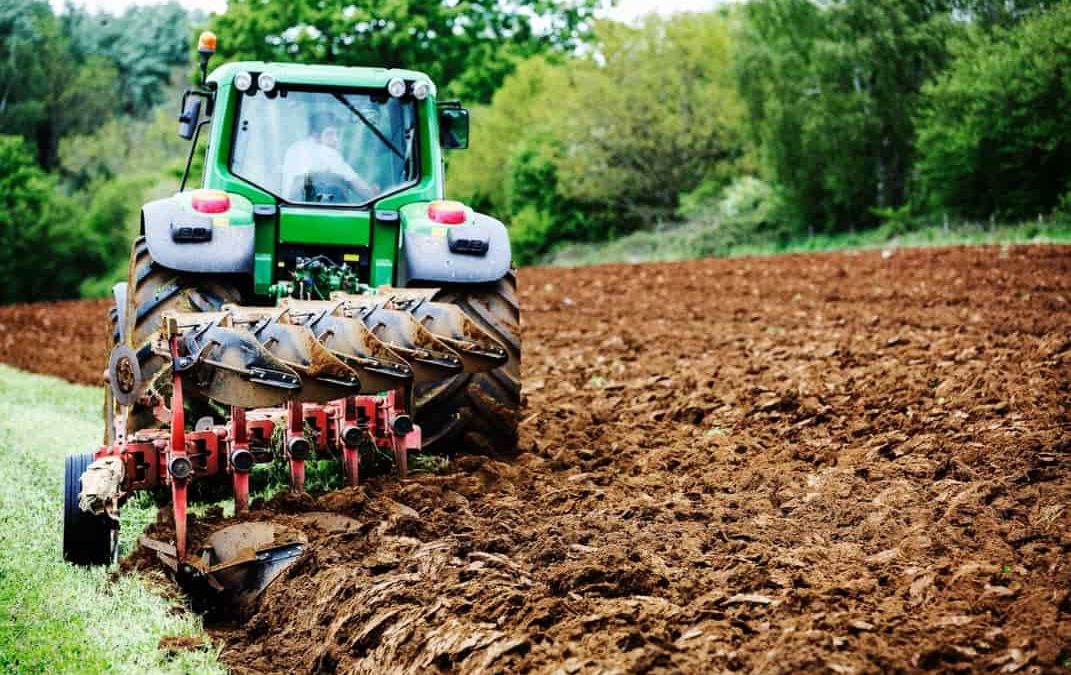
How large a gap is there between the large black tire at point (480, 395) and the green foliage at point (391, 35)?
34.7 metres

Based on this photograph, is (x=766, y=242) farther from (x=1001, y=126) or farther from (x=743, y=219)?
(x=1001, y=126)

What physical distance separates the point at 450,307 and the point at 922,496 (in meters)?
2.24

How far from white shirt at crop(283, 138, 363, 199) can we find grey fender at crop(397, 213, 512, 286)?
2.03ft

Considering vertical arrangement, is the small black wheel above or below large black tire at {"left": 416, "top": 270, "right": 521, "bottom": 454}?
below

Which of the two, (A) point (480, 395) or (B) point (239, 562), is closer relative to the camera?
(B) point (239, 562)

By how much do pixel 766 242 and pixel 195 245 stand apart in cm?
3048

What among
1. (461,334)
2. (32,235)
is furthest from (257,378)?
(32,235)

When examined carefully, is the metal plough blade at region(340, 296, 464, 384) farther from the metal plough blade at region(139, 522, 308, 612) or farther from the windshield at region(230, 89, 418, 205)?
the windshield at region(230, 89, 418, 205)

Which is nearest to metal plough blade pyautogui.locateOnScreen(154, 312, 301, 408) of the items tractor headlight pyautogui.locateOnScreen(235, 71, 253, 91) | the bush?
tractor headlight pyautogui.locateOnScreen(235, 71, 253, 91)

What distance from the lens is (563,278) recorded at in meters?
24.7

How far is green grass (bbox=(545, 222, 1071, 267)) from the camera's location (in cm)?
2489

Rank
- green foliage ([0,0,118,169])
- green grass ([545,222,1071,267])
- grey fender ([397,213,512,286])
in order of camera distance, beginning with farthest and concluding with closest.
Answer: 1. green foliage ([0,0,118,169])
2. green grass ([545,222,1071,267])
3. grey fender ([397,213,512,286])

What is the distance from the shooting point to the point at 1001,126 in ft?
86.3

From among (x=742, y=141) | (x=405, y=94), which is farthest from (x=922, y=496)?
(x=742, y=141)
